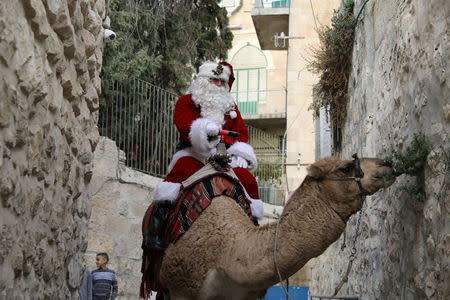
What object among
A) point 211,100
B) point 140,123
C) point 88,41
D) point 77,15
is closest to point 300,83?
point 140,123

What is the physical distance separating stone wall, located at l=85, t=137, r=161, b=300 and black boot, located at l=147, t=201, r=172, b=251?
12.3 feet

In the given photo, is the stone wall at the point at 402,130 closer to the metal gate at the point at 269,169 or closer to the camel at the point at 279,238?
the camel at the point at 279,238

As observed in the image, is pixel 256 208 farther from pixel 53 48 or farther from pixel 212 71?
pixel 53 48

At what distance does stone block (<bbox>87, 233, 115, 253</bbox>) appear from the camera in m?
8.78

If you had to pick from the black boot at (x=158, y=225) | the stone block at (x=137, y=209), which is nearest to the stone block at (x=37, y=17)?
the black boot at (x=158, y=225)

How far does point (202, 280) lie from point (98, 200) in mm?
4861

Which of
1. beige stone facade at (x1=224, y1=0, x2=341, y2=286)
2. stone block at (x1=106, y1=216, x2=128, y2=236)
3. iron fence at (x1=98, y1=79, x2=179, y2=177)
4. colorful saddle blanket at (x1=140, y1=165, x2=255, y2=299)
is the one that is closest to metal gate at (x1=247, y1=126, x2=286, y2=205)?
beige stone facade at (x1=224, y1=0, x2=341, y2=286)

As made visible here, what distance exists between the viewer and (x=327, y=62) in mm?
7598

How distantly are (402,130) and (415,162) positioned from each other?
0.66m

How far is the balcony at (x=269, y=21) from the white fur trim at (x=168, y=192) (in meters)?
11.8

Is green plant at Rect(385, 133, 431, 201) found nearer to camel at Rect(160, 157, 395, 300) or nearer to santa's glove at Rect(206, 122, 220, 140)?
camel at Rect(160, 157, 395, 300)

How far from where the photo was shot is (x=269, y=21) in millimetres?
17328

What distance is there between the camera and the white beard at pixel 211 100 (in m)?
5.82

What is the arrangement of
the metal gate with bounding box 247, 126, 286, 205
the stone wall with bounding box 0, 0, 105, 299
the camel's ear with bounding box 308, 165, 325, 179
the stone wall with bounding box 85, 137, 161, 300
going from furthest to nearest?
the metal gate with bounding box 247, 126, 286, 205
the stone wall with bounding box 85, 137, 161, 300
the camel's ear with bounding box 308, 165, 325, 179
the stone wall with bounding box 0, 0, 105, 299
